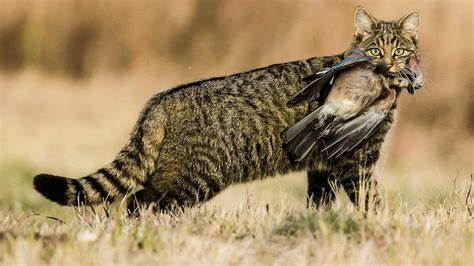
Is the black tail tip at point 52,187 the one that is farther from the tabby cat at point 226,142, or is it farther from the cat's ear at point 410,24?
the cat's ear at point 410,24

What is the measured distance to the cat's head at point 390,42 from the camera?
5.25 m

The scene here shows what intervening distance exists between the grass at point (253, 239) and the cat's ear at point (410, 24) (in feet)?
6.09

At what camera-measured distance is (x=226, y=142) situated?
526 centimetres

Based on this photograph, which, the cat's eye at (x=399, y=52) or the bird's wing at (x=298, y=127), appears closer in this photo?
the bird's wing at (x=298, y=127)

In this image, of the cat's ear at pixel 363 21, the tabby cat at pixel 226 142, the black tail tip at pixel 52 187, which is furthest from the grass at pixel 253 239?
the cat's ear at pixel 363 21

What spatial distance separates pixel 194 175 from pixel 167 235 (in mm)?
1581

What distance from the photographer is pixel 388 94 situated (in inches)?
202

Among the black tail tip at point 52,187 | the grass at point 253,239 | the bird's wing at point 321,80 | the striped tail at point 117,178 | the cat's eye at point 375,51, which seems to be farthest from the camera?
the cat's eye at point 375,51

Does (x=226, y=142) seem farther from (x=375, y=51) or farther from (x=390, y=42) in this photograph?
(x=390, y=42)

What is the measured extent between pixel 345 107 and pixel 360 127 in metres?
0.19

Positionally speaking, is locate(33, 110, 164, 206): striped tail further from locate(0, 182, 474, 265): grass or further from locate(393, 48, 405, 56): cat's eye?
locate(393, 48, 405, 56): cat's eye

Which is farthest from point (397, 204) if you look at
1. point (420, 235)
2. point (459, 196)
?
point (420, 235)

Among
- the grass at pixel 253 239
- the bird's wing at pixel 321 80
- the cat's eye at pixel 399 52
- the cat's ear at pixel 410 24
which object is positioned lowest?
the grass at pixel 253 239

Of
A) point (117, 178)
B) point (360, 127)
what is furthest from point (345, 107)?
point (117, 178)
